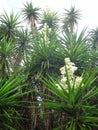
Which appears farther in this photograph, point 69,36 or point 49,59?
point 69,36

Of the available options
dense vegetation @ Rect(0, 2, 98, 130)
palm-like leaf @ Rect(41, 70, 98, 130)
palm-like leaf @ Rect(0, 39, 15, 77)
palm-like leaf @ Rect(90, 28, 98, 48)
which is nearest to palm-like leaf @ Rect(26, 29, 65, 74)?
dense vegetation @ Rect(0, 2, 98, 130)

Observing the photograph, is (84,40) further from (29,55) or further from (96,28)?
(96,28)

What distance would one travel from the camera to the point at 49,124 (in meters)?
4.77

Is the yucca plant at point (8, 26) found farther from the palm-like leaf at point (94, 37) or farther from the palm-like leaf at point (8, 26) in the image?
the palm-like leaf at point (94, 37)

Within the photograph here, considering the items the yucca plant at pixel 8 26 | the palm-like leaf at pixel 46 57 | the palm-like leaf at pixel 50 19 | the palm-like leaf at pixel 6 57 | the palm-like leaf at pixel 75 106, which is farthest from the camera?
the palm-like leaf at pixel 50 19

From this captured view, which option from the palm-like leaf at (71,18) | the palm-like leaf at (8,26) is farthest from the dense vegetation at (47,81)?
the palm-like leaf at (71,18)

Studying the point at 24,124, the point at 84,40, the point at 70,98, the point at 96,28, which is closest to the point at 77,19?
the point at 96,28

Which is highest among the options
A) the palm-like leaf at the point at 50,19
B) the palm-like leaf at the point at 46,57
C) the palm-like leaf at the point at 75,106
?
the palm-like leaf at the point at 50,19

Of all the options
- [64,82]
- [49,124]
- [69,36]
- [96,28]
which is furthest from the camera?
[96,28]

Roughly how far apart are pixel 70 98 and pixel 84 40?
2.40 metres

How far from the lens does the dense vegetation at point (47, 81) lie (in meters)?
3.86

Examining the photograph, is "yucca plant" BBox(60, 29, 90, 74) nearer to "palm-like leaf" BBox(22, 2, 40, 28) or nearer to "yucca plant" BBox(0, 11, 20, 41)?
"yucca plant" BBox(0, 11, 20, 41)

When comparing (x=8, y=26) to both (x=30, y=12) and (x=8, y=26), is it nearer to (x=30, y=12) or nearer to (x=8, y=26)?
(x=8, y=26)

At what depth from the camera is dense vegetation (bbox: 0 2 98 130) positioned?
12.7ft
